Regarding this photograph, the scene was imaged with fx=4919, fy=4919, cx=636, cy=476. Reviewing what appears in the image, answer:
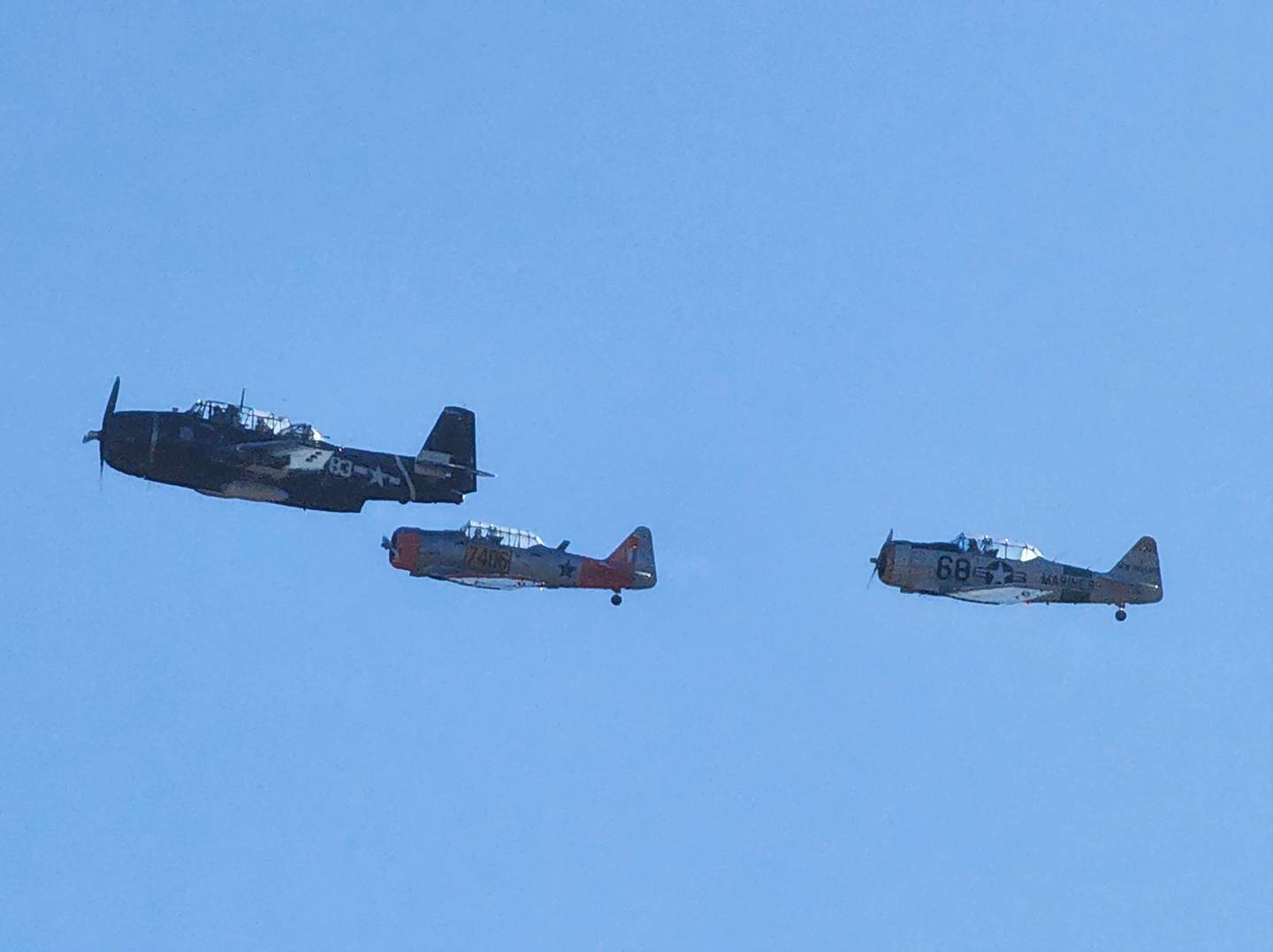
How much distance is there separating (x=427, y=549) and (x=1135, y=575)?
88.4ft

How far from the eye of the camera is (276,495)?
18675 cm

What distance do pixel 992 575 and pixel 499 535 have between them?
61.5ft

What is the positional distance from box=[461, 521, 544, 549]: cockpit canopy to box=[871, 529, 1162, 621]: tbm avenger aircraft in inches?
522

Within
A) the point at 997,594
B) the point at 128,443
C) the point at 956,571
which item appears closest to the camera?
the point at 128,443

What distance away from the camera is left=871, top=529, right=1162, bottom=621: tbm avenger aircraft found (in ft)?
608

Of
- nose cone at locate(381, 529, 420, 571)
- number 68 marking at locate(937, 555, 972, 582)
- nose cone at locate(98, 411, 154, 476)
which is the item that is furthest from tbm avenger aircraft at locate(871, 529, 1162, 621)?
nose cone at locate(98, 411, 154, 476)

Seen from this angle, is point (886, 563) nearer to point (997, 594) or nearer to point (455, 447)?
point (997, 594)

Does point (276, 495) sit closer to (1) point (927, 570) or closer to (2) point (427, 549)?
(2) point (427, 549)

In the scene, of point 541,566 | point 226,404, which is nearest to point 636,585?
point 541,566

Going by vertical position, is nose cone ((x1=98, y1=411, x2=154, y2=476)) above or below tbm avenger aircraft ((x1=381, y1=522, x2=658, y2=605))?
above

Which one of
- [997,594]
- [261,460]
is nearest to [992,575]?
[997,594]

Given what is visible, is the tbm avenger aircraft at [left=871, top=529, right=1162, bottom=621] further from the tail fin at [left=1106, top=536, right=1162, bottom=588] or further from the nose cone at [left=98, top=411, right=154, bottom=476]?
the nose cone at [left=98, top=411, right=154, bottom=476]

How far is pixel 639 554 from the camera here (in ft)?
623

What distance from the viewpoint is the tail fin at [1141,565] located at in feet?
614
